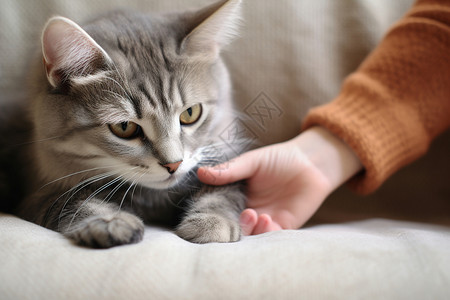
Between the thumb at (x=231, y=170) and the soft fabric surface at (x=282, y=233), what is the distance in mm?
234

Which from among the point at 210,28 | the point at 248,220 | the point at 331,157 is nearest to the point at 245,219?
the point at 248,220

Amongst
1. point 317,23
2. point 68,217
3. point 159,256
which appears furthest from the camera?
point 317,23

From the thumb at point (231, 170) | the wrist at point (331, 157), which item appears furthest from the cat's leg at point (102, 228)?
the wrist at point (331, 157)

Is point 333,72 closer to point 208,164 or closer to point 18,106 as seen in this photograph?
point 208,164

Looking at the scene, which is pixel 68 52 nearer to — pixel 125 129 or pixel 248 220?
pixel 125 129

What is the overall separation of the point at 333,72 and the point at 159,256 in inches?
40.0

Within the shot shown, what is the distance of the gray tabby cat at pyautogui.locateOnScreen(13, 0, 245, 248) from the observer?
0.87 m

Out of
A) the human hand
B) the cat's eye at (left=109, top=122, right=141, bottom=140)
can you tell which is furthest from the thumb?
the cat's eye at (left=109, top=122, right=141, bottom=140)

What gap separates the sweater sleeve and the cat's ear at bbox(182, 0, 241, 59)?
1.33 feet

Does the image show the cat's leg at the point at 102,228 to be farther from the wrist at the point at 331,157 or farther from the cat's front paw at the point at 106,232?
the wrist at the point at 331,157

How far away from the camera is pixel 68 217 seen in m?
0.91

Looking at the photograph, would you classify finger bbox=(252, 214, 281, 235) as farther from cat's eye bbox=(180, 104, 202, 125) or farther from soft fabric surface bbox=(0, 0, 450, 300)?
cat's eye bbox=(180, 104, 202, 125)

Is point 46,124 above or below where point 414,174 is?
above

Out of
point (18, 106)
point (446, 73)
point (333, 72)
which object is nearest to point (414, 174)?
point (446, 73)
